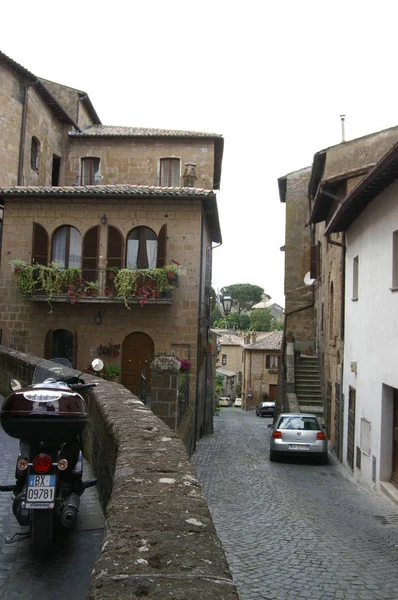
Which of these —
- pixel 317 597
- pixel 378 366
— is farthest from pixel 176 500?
pixel 378 366

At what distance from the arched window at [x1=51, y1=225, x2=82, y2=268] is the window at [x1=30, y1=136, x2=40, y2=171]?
622cm

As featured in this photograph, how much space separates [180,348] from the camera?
17984mm

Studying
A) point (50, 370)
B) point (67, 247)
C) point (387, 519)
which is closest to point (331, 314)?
point (67, 247)

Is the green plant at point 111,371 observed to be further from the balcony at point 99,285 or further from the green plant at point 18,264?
the green plant at point 18,264

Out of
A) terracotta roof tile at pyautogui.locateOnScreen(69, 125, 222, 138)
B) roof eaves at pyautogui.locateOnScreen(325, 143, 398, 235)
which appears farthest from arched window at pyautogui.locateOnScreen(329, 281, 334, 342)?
terracotta roof tile at pyautogui.locateOnScreen(69, 125, 222, 138)

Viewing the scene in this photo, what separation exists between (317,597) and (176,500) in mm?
3630

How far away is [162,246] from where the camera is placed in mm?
17953

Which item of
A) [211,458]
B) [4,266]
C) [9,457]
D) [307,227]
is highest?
[307,227]

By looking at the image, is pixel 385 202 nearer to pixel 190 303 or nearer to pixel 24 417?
pixel 190 303

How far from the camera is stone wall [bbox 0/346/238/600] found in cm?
196

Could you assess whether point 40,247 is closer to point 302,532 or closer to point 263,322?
point 302,532

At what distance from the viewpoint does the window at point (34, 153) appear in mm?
23484

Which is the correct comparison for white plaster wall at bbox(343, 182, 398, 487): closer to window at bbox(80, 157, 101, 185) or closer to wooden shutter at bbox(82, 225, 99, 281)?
wooden shutter at bbox(82, 225, 99, 281)

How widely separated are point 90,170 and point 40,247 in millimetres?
7888
